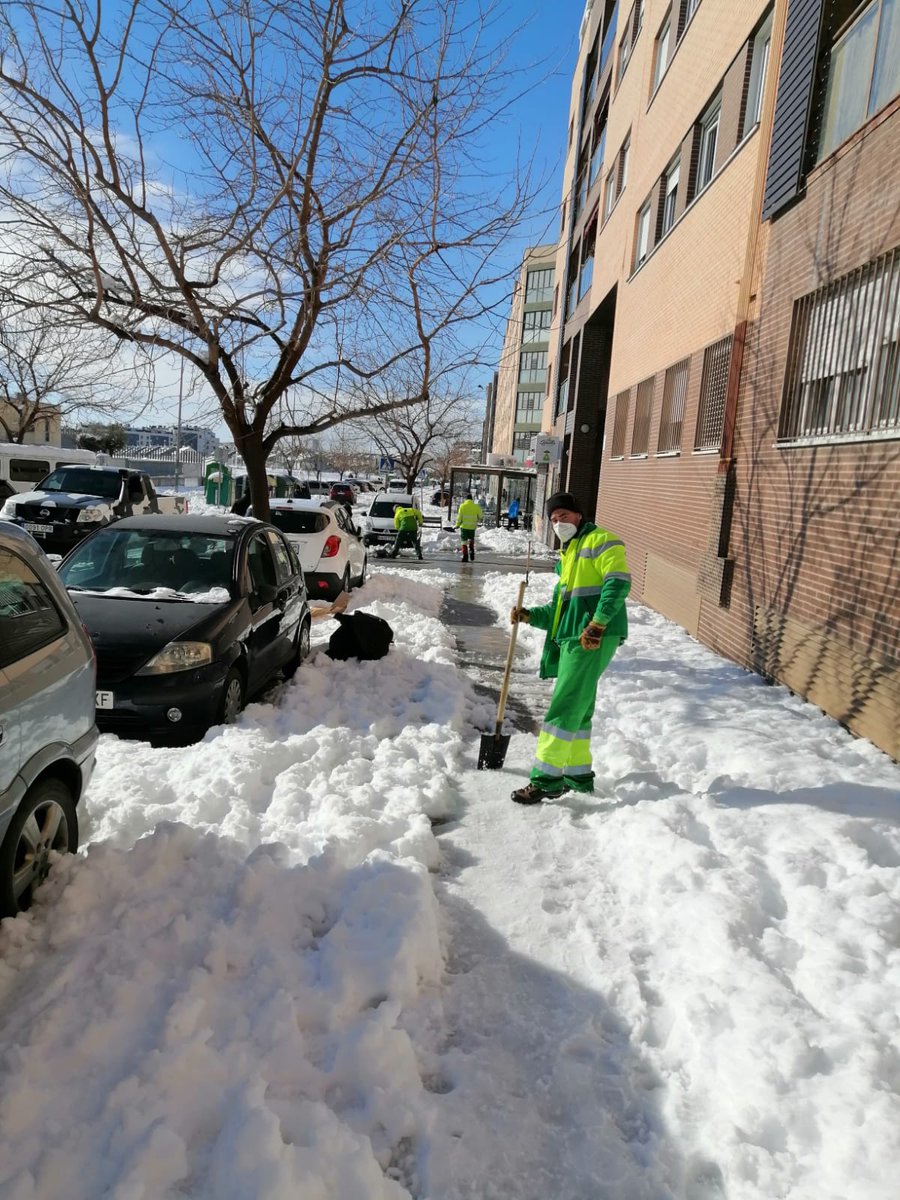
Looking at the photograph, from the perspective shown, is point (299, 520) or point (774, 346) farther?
point (299, 520)

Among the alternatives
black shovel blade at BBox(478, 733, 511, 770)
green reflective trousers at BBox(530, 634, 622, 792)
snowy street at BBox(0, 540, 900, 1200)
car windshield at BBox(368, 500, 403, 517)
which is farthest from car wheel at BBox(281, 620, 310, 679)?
car windshield at BBox(368, 500, 403, 517)

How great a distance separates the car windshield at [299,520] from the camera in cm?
1211

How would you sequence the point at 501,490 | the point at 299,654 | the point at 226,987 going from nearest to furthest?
the point at 226,987 < the point at 299,654 < the point at 501,490

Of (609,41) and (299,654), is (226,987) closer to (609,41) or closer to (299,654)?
(299,654)

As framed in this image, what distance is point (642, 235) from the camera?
54.2 ft

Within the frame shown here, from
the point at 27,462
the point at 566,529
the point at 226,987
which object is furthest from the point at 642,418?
the point at 27,462

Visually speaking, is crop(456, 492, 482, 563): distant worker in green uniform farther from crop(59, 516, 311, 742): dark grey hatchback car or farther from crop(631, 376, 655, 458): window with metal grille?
crop(59, 516, 311, 742): dark grey hatchback car

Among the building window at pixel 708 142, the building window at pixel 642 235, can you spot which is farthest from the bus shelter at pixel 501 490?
the building window at pixel 708 142

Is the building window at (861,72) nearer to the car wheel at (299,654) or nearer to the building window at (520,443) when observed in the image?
the car wheel at (299,654)

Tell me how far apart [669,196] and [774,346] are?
7.61m

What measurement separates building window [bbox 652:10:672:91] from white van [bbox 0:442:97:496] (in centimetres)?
1844

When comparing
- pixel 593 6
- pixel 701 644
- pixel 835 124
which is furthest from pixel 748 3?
pixel 593 6

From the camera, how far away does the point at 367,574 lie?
1575 centimetres

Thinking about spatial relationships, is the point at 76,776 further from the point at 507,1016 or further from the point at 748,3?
the point at 748,3
